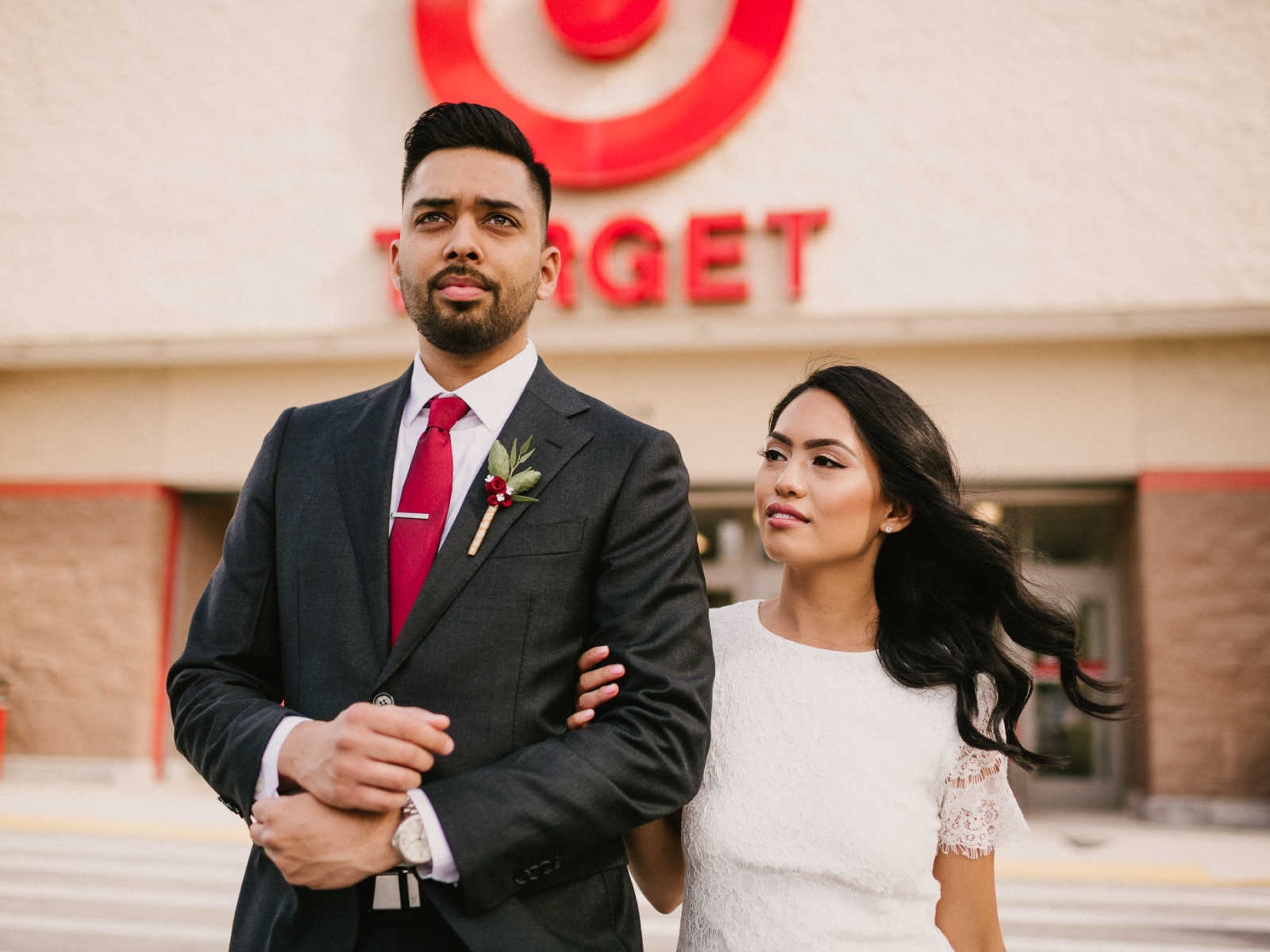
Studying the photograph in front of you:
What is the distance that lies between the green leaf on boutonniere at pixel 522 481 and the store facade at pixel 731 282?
26.8ft

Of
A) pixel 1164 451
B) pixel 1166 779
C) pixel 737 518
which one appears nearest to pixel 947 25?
pixel 1164 451

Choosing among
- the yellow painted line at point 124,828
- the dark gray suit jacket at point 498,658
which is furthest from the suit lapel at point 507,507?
the yellow painted line at point 124,828

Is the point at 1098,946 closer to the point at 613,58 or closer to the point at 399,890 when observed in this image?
the point at 399,890

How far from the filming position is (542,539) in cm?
192

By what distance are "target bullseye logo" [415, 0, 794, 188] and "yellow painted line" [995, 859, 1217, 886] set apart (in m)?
6.99

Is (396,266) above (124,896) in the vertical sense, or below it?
above

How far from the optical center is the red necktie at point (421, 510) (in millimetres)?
1909

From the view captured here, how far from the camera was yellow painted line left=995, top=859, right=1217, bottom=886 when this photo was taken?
23.4ft

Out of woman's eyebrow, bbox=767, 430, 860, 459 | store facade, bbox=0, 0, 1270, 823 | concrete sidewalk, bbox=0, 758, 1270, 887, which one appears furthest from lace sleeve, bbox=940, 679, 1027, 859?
store facade, bbox=0, 0, 1270, 823

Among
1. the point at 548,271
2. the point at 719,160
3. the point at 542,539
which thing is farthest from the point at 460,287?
the point at 719,160

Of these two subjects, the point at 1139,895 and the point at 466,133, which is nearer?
the point at 466,133

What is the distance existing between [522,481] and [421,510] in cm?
21

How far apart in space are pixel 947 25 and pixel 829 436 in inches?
352

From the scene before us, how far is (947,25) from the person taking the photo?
10.0 metres
